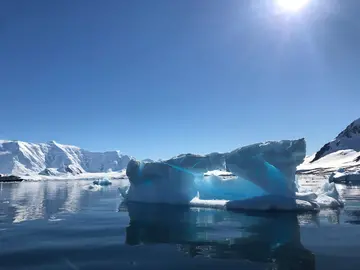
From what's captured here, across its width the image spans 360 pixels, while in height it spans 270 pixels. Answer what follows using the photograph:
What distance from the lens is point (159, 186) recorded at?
2742 cm

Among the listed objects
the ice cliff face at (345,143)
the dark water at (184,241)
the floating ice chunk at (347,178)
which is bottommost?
the dark water at (184,241)

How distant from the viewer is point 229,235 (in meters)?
14.0

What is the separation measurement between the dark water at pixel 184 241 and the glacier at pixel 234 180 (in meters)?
2.00

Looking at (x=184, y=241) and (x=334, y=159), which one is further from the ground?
(x=334, y=159)

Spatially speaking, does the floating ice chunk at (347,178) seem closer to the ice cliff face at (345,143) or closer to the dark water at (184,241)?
the dark water at (184,241)

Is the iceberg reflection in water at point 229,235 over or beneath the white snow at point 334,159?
beneath

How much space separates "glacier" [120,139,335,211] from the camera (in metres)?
22.1

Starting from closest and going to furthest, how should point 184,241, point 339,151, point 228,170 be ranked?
point 184,241 < point 228,170 < point 339,151

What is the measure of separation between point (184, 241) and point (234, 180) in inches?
583

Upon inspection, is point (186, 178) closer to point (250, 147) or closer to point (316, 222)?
point (250, 147)

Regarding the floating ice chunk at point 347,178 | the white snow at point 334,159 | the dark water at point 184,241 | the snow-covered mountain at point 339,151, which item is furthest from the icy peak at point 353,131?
the dark water at point 184,241

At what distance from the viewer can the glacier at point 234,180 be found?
22125 millimetres

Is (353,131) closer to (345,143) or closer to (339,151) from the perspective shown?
(345,143)

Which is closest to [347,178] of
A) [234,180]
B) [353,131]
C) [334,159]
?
[234,180]
